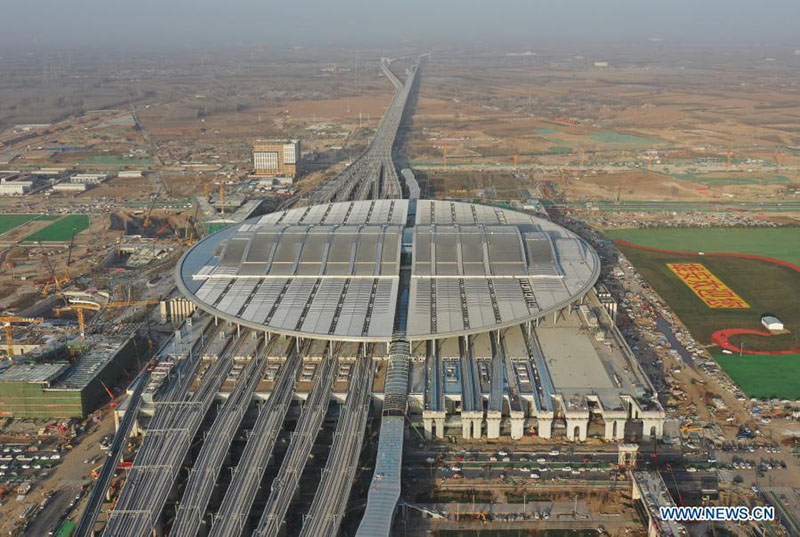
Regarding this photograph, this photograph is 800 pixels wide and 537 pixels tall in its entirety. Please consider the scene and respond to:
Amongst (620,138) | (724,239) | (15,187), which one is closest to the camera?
(724,239)

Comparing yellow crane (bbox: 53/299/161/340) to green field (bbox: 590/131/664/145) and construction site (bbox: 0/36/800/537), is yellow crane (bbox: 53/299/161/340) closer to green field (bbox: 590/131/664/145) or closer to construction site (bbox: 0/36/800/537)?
construction site (bbox: 0/36/800/537)

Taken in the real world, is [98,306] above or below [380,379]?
below

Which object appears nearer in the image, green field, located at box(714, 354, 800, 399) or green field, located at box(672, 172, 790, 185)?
green field, located at box(714, 354, 800, 399)

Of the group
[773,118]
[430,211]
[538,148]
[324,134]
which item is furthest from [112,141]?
[773,118]

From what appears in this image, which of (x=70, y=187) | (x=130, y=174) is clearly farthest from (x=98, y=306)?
(x=130, y=174)

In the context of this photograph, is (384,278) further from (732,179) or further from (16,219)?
(732,179)

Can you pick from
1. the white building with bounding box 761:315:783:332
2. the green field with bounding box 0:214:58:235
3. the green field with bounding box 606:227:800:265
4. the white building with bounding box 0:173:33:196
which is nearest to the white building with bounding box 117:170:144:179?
the white building with bounding box 0:173:33:196
